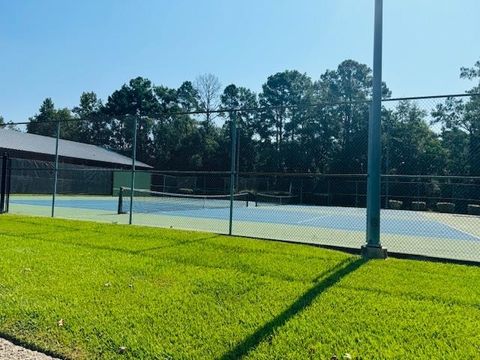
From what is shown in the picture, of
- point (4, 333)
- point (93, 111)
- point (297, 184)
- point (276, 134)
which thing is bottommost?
point (4, 333)

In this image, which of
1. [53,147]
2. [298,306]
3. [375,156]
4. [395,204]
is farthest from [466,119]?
[53,147]

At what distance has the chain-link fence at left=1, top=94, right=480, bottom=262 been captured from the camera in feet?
30.7

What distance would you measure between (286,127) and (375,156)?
998 cm

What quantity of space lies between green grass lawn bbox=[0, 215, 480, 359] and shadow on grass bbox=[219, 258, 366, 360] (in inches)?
0.5

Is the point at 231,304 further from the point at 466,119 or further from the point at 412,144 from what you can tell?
the point at 412,144

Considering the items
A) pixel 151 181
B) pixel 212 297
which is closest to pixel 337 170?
pixel 212 297

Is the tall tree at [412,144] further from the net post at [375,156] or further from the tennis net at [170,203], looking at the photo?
the tennis net at [170,203]

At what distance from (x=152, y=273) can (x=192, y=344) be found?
84.4 inches

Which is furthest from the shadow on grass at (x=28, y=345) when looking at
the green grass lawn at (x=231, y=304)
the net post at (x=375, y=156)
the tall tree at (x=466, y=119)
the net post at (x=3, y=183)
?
the net post at (x=3, y=183)

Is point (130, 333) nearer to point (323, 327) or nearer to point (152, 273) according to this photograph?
point (323, 327)

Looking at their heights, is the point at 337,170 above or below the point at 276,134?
below

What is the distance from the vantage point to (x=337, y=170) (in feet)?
47.8

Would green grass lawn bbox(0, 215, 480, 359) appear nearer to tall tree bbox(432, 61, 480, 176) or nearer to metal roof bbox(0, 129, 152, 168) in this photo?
tall tree bbox(432, 61, 480, 176)

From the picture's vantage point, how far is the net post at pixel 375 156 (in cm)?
661
